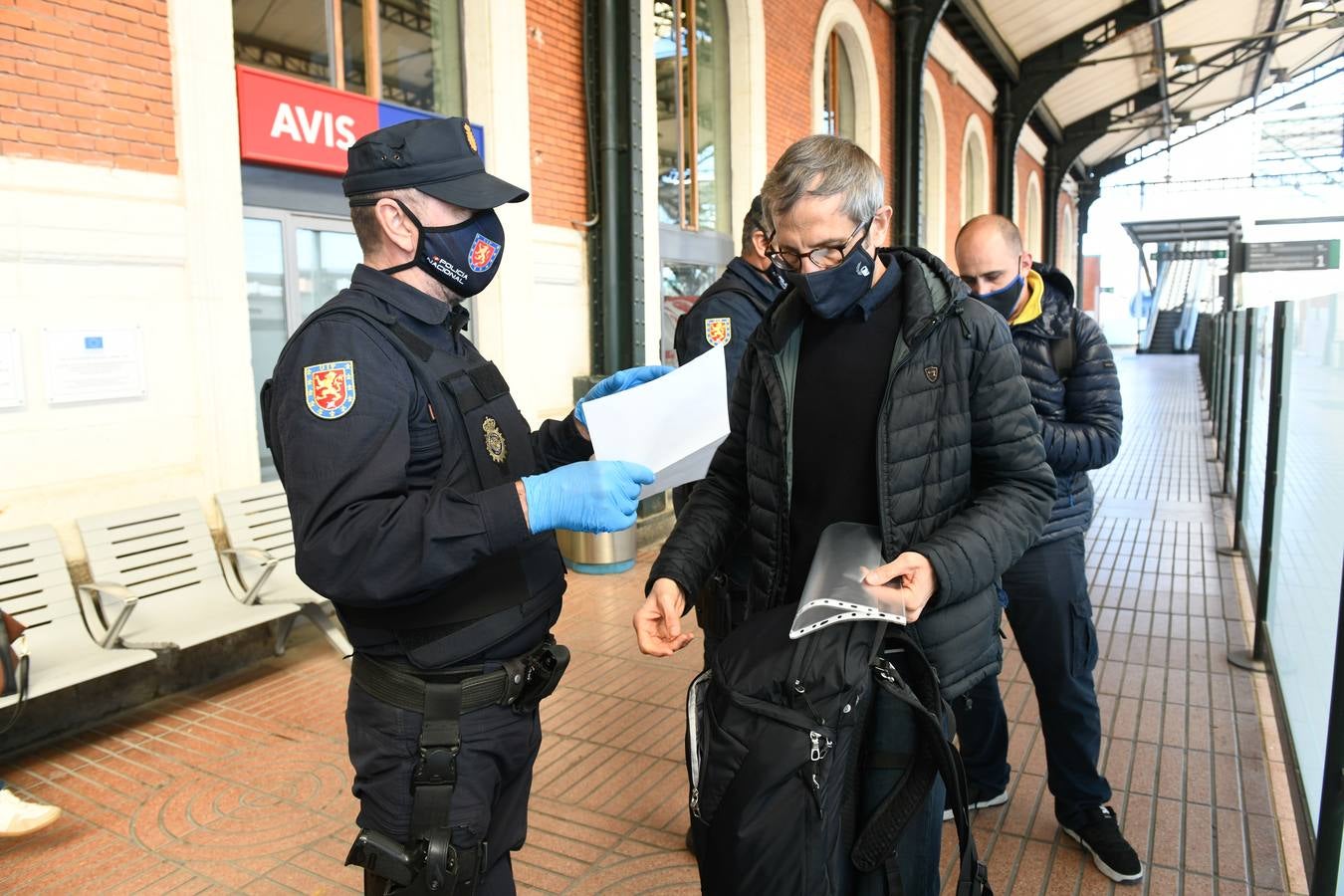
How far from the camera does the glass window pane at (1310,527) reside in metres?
2.57

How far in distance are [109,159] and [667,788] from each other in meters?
3.46

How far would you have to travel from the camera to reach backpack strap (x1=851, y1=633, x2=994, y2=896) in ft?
5.27

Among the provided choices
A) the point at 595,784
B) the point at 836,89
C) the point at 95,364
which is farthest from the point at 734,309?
the point at 836,89

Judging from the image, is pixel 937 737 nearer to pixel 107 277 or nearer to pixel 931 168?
pixel 107 277

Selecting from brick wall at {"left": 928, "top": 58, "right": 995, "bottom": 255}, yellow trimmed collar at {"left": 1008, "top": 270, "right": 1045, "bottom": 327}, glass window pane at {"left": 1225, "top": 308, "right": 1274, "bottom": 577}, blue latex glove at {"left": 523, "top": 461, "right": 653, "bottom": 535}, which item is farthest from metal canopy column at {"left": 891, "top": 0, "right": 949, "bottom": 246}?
blue latex glove at {"left": 523, "top": 461, "right": 653, "bottom": 535}

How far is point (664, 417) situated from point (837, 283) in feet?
1.43

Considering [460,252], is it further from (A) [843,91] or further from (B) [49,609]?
(A) [843,91]

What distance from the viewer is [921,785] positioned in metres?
1.67

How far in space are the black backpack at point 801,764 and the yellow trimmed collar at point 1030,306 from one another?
1388 millimetres

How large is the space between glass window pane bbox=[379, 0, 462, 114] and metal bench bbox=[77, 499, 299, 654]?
2.97m

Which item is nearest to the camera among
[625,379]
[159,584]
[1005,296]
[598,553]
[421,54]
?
[625,379]

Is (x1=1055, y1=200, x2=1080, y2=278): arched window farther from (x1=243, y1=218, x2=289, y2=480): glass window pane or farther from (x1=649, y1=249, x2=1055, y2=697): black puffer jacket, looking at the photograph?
(x1=649, y1=249, x2=1055, y2=697): black puffer jacket

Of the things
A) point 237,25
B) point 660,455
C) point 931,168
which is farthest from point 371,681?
point 931,168

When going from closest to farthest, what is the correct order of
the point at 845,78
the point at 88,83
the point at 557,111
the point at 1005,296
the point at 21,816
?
the point at 1005,296
the point at 21,816
the point at 88,83
the point at 557,111
the point at 845,78
